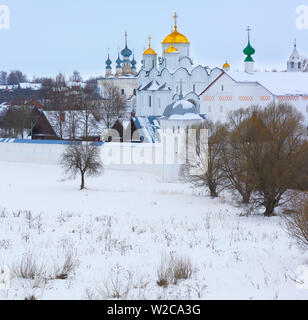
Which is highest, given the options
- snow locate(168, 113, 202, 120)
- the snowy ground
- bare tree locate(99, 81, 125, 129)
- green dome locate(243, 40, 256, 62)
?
green dome locate(243, 40, 256, 62)

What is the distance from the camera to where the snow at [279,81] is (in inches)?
1146

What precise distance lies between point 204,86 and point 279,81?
612cm

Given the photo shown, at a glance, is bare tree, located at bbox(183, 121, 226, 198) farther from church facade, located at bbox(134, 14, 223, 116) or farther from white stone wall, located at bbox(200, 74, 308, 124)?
church facade, located at bbox(134, 14, 223, 116)

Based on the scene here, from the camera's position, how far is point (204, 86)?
3494 cm

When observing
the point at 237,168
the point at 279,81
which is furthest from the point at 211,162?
the point at 279,81

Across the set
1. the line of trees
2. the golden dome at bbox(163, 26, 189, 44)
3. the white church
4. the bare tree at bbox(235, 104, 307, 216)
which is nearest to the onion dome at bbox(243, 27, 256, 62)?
the white church

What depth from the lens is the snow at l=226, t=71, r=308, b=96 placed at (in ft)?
95.5

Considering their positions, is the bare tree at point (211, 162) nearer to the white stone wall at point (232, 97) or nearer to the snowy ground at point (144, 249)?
the snowy ground at point (144, 249)

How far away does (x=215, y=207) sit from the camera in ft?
46.4

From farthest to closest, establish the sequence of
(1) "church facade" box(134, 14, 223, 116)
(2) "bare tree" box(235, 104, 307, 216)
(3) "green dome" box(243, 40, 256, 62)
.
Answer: (1) "church facade" box(134, 14, 223, 116) → (3) "green dome" box(243, 40, 256, 62) → (2) "bare tree" box(235, 104, 307, 216)

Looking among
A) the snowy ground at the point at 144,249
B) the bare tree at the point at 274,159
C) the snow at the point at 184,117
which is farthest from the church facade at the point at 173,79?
the snowy ground at the point at 144,249
